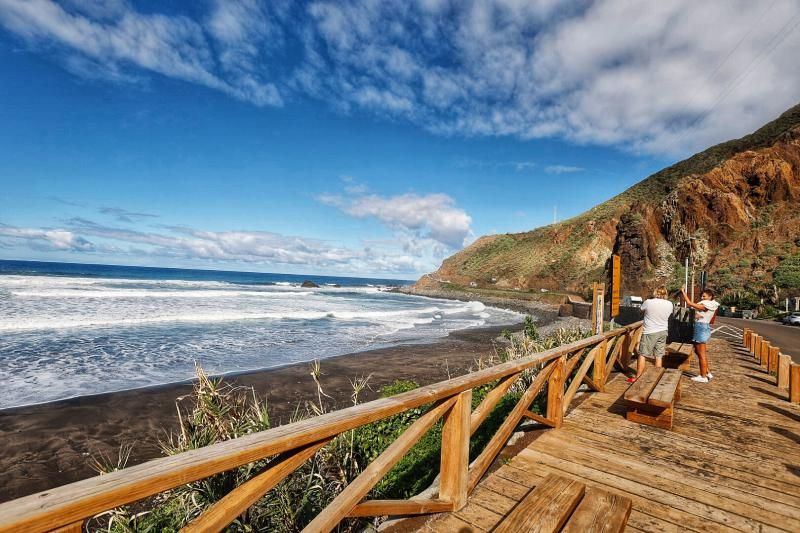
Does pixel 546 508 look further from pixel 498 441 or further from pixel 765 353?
pixel 765 353

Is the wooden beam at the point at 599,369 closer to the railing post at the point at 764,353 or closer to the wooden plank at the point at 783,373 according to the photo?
the wooden plank at the point at 783,373

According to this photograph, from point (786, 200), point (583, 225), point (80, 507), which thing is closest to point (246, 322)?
point (80, 507)

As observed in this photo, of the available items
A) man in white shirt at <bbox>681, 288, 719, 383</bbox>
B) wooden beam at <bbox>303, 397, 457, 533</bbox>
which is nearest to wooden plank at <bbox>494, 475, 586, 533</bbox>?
wooden beam at <bbox>303, 397, 457, 533</bbox>

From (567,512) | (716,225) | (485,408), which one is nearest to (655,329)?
(485,408)

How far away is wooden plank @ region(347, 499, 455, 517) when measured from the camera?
224cm

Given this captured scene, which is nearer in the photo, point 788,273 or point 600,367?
point 600,367

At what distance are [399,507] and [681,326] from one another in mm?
11516

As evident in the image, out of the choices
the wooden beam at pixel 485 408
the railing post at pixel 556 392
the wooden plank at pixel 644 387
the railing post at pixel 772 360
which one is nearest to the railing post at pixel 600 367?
→ the wooden plank at pixel 644 387

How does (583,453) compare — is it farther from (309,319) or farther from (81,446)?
(309,319)

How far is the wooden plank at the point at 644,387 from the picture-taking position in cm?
466

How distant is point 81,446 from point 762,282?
144 ft

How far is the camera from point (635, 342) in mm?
9281

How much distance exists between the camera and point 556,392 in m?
4.49

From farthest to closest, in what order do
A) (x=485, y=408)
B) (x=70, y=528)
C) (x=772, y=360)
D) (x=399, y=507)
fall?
(x=772, y=360), (x=485, y=408), (x=399, y=507), (x=70, y=528)
